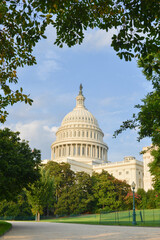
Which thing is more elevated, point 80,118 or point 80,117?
point 80,117

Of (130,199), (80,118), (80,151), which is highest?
(80,118)

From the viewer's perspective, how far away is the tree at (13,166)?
25.0 m

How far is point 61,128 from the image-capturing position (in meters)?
132

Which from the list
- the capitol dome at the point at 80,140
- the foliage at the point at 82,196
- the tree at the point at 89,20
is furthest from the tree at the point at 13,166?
the capitol dome at the point at 80,140

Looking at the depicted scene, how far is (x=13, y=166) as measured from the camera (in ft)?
83.0

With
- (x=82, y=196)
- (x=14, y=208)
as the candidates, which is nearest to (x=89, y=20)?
(x=14, y=208)

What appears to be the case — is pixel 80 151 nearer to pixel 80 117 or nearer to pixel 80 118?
pixel 80 118

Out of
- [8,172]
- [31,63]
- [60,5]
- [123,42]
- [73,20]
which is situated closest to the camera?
[60,5]

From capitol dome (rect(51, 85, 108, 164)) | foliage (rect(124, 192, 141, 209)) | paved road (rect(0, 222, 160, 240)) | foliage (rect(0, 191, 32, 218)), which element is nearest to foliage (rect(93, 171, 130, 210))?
foliage (rect(124, 192, 141, 209))

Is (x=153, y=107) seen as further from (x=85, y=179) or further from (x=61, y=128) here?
(x=61, y=128)

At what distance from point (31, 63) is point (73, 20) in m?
2.76

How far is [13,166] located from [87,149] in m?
99.1

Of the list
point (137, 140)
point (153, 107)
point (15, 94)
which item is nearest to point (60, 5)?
point (15, 94)

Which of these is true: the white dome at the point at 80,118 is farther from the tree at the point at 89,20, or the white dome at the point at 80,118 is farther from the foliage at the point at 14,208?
the tree at the point at 89,20
